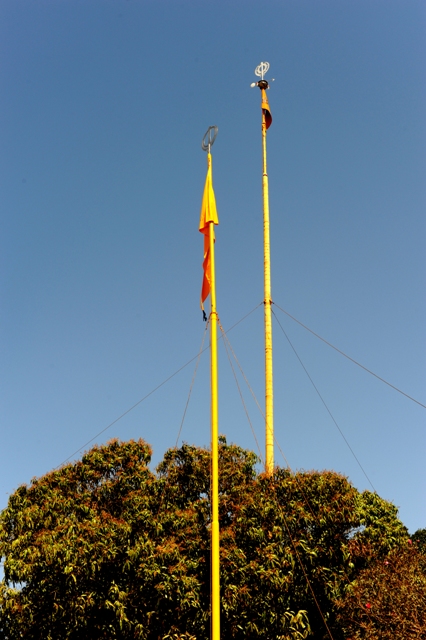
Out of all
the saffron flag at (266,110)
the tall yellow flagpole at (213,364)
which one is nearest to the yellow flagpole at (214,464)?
the tall yellow flagpole at (213,364)

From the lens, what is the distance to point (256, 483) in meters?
16.0

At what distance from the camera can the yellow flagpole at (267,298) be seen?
17.3 metres

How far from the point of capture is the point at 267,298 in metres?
19.2

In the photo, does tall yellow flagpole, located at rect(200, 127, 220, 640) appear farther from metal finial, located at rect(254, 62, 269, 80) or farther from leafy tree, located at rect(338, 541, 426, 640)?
metal finial, located at rect(254, 62, 269, 80)

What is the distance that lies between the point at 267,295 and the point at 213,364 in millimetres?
7121

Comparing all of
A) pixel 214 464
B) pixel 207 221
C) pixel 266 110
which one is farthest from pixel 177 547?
pixel 266 110

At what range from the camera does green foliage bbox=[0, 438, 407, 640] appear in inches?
547

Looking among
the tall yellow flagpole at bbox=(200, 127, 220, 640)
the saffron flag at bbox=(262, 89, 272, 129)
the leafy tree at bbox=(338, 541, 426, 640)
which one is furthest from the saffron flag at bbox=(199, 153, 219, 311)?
the saffron flag at bbox=(262, 89, 272, 129)

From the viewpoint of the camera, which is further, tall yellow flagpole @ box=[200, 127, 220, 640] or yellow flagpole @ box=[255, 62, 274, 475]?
yellow flagpole @ box=[255, 62, 274, 475]

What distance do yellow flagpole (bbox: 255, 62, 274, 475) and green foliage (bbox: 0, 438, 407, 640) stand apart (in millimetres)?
1020

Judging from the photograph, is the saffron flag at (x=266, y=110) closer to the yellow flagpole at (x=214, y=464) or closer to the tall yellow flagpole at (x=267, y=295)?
the tall yellow flagpole at (x=267, y=295)

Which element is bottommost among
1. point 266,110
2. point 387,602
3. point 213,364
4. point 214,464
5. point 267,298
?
point 387,602

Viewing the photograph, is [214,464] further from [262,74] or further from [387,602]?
[262,74]

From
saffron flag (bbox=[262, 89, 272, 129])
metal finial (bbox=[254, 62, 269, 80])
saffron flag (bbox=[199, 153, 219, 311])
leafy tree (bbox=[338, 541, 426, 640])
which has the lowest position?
leafy tree (bbox=[338, 541, 426, 640])
